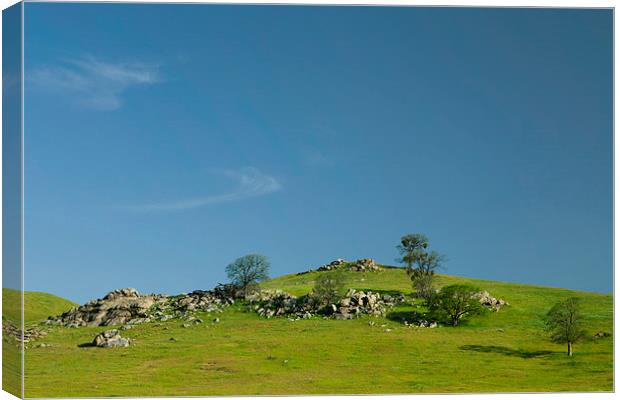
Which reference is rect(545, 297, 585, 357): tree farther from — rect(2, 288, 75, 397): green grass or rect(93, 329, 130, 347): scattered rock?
rect(2, 288, 75, 397): green grass

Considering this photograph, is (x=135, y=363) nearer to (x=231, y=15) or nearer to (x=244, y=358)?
(x=244, y=358)

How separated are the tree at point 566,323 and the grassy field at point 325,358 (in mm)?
824

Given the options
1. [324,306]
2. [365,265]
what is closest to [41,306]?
[324,306]

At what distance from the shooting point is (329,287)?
6069 cm

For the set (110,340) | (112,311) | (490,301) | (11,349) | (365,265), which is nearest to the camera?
(11,349)

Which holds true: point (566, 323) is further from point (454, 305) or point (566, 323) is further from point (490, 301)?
point (490, 301)

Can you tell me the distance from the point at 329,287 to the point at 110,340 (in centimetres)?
1706

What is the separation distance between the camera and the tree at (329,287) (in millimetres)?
60219

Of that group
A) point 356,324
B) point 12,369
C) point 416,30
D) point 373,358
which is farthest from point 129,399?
point 416,30

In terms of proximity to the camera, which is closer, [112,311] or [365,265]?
[112,311]

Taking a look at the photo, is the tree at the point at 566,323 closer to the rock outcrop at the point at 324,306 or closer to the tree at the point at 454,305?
the tree at the point at 454,305

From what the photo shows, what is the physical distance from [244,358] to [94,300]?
65.1ft

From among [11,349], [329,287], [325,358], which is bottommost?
[325,358]

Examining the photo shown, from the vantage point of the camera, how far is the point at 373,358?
1770 inches
